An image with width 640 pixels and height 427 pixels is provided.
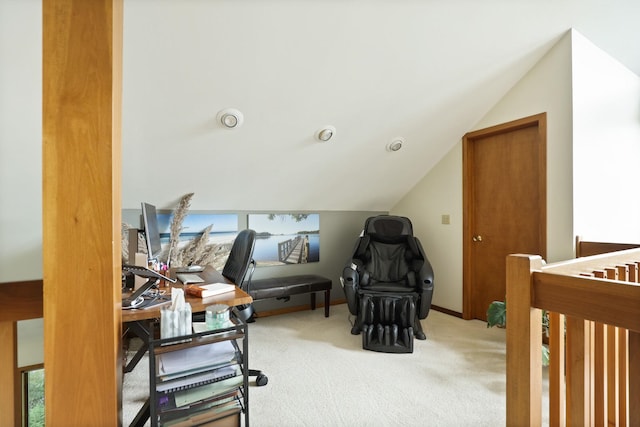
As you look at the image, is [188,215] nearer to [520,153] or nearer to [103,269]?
[103,269]

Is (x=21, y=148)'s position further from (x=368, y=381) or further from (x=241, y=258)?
(x=368, y=381)

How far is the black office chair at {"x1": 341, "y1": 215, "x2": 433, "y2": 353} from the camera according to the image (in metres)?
2.65

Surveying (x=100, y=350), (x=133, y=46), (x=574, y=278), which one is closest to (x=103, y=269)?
(x=100, y=350)

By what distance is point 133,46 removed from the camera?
1.81 meters

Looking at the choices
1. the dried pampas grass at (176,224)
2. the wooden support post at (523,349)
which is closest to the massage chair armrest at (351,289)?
the dried pampas grass at (176,224)

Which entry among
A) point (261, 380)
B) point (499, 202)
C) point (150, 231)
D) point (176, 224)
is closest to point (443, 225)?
point (499, 202)

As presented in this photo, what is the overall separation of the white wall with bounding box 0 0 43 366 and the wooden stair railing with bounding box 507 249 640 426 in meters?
2.56

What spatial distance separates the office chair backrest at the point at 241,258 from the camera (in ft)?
6.64

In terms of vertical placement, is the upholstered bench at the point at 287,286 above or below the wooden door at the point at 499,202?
below

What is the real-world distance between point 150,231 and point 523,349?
6.31ft

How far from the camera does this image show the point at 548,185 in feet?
8.36

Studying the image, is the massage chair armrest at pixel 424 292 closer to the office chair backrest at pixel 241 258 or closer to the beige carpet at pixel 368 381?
the beige carpet at pixel 368 381

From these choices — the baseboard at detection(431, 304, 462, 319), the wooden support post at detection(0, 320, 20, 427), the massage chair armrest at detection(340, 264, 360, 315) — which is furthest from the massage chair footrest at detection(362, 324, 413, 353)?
the wooden support post at detection(0, 320, 20, 427)

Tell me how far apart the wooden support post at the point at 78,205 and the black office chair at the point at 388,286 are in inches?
82.3
